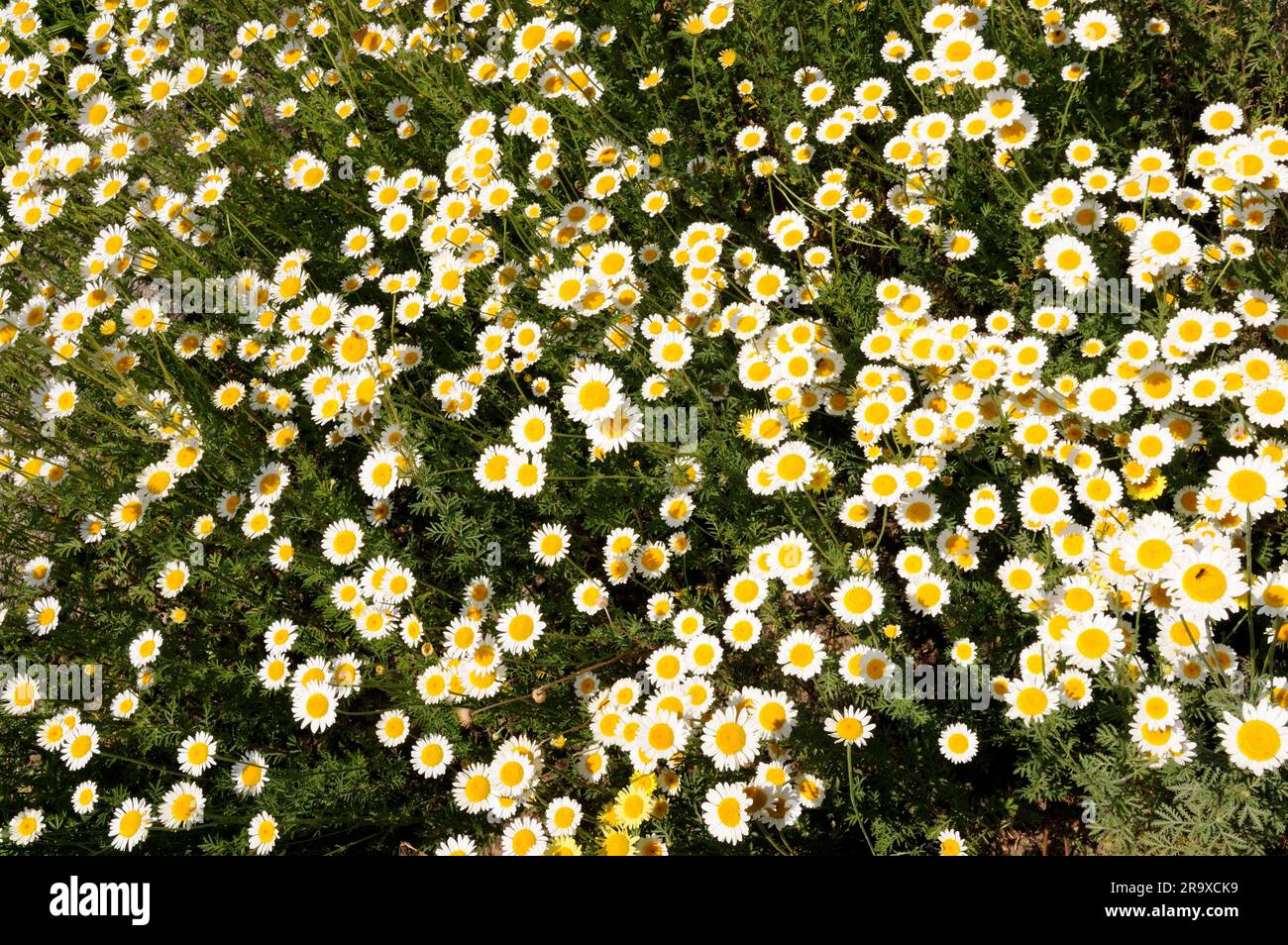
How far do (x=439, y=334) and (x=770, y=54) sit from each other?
6.91ft

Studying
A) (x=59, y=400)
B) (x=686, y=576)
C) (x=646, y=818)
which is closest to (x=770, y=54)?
(x=686, y=576)

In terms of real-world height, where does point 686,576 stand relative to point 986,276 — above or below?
below

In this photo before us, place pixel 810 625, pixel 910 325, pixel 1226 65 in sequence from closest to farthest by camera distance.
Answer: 1. pixel 910 325
2. pixel 810 625
3. pixel 1226 65

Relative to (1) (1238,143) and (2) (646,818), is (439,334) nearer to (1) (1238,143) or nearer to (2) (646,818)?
(2) (646,818)

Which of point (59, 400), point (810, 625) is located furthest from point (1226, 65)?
point (59, 400)

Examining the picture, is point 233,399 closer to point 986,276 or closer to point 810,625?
point 810,625

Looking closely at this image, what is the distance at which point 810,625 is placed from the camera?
3396 millimetres

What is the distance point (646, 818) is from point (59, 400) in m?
3.52
